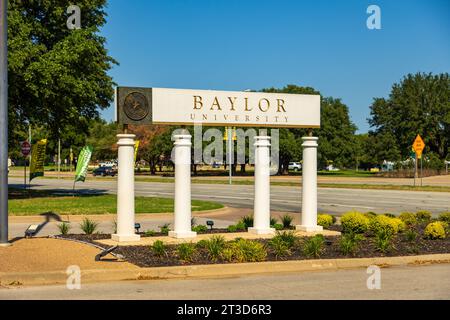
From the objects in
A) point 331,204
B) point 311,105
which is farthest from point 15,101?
point 311,105

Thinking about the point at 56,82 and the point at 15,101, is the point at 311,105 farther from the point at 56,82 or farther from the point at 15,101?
the point at 15,101

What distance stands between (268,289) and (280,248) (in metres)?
2.69

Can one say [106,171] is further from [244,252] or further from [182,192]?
[244,252]

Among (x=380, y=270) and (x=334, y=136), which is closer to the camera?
(x=380, y=270)

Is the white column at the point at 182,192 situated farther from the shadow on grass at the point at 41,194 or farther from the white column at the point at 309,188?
the shadow on grass at the point at 41,194

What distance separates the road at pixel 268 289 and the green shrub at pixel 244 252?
2.79ft

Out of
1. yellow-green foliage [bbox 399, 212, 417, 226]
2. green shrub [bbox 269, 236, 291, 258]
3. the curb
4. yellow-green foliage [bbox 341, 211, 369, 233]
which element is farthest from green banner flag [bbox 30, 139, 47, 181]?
the curb

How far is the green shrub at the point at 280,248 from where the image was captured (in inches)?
477

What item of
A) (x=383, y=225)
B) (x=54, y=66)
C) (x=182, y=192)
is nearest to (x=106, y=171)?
(x=54, y=66)

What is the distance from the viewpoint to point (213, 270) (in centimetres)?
1093

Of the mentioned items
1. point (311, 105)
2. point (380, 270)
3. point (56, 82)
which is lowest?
point (380, 270)

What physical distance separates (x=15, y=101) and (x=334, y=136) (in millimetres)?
62450

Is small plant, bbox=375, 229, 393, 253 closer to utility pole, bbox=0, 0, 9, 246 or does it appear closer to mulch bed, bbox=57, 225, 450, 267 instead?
mulch bed, bbox=57, 225, 450, 267

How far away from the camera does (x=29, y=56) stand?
2669cm
